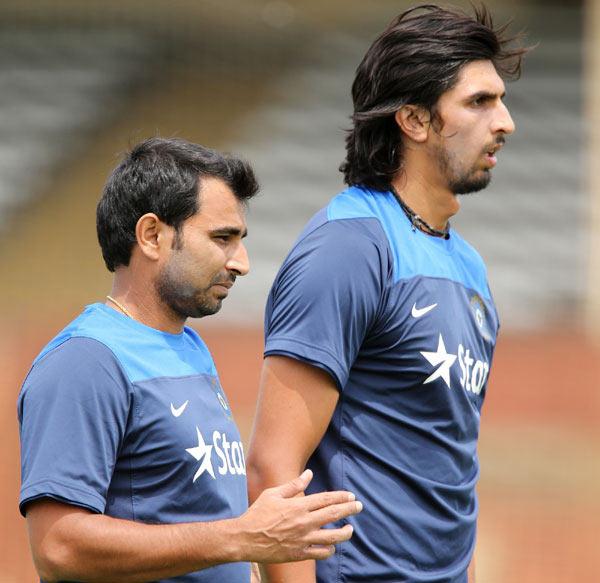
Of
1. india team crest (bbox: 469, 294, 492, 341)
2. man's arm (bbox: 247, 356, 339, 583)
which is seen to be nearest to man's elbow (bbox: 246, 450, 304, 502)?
man's arm (bbox: 247, 356, 339, 583)

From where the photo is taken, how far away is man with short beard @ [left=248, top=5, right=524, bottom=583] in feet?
8.00

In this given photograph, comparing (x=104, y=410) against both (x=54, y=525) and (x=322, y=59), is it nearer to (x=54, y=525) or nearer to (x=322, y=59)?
(x=54, y=525)

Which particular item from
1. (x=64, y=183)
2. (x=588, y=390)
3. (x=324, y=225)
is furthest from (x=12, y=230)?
(x=324, y=225)

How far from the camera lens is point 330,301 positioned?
2424 millimetres

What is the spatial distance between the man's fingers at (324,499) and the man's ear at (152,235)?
611mm

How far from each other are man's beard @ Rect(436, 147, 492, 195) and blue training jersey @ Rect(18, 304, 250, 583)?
0.76 m

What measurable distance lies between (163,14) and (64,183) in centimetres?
188

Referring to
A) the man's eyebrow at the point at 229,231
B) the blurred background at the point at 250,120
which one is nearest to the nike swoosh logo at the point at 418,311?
the man's eyebrow at the point at 229,231

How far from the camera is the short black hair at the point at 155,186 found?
2.42 m

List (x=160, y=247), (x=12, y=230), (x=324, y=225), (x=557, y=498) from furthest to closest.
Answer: (x=12, y=230), (x=557, y=498), (x=324, y=225), (x=160, y=247)

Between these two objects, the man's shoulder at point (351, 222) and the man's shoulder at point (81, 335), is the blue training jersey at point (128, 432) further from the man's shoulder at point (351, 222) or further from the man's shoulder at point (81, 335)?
the man's shoulder at point (351, 222)

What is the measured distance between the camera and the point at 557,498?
6.55 meters

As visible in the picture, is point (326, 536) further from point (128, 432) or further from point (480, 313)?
point (480, 313)

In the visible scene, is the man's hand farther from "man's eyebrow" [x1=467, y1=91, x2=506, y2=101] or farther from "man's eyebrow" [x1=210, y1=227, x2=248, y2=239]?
"man's eyebrow" [x1=467, y1=91, x2=506, y2=101]
